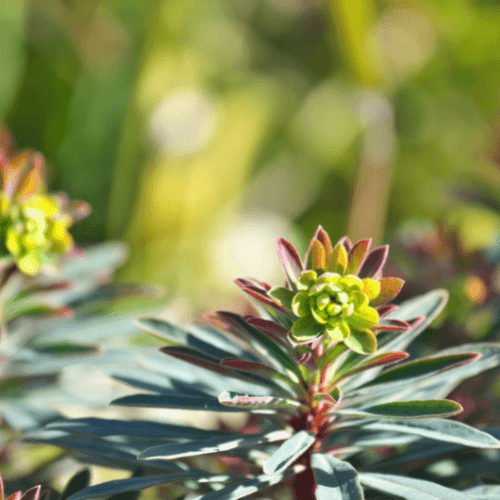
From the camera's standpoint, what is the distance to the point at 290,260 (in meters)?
0.41

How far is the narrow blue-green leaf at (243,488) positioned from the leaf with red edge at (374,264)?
6.7 inches

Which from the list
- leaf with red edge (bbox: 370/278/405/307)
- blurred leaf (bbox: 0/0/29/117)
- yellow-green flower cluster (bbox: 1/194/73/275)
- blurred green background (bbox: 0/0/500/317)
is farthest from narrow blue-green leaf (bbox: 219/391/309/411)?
blurred leaf (bbox: 0/0/29/117)

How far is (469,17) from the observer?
270cm

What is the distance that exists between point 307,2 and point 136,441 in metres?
3.09

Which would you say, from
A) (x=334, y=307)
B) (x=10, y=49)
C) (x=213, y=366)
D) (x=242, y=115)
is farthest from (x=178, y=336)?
(x=242, y=115)

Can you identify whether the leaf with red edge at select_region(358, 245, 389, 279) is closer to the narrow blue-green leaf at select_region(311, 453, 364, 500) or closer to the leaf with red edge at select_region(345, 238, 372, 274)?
the leaf with red edge at select_region(345, 238, 372, 274)

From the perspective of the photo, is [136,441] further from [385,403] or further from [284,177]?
[284,177]

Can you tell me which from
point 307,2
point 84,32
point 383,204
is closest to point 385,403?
point 383,204

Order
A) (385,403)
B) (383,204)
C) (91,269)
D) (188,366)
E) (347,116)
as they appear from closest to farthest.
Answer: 1. (385,403)
2. (188,366)
3. (91,269)
4. (383,204)
5. (347,116)

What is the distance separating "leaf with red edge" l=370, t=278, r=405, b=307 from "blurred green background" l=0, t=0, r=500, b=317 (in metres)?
1.09

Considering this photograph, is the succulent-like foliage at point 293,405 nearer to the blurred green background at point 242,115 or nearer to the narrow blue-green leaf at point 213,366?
the narrow blue-green leaf at point 213,366

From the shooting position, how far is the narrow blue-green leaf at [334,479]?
1.18 ft

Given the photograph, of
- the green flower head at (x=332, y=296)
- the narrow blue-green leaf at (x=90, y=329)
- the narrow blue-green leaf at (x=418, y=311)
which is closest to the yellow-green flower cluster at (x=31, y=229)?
the narrow blue-green leaf at (x=90, y=329)

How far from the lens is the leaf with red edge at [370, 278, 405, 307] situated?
386 mm
